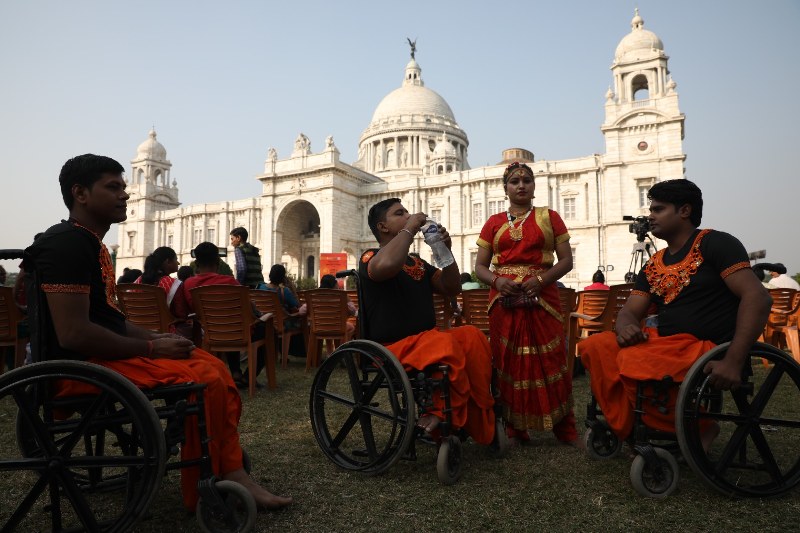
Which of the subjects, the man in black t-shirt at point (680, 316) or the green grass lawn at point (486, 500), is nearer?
the green grass lawn at point (486, 500)

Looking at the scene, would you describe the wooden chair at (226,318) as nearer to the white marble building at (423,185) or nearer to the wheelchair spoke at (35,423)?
the wheelchair spoke at (35,423)

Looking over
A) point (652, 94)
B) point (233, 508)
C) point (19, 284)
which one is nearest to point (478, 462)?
point (233, 508)

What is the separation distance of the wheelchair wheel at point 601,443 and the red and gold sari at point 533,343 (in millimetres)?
308

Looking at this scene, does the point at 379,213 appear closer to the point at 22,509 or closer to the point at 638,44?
the point at 22,509

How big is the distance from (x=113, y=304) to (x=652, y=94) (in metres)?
32.5

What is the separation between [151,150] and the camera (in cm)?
4734

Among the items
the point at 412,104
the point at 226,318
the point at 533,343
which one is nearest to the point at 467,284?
the point at 226,318

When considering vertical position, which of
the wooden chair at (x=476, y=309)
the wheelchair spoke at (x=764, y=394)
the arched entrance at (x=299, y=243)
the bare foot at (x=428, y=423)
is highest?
the arched entrance at (x=299, y=243)

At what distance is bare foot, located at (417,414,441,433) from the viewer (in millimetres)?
2537

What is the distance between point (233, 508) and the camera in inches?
76.8

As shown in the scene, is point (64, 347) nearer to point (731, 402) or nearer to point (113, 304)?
point (113, 304)

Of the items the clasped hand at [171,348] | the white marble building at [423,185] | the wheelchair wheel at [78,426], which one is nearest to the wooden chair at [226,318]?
the clasped hand at [171,348]

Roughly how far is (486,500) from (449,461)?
0.31m

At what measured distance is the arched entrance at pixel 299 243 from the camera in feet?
129
